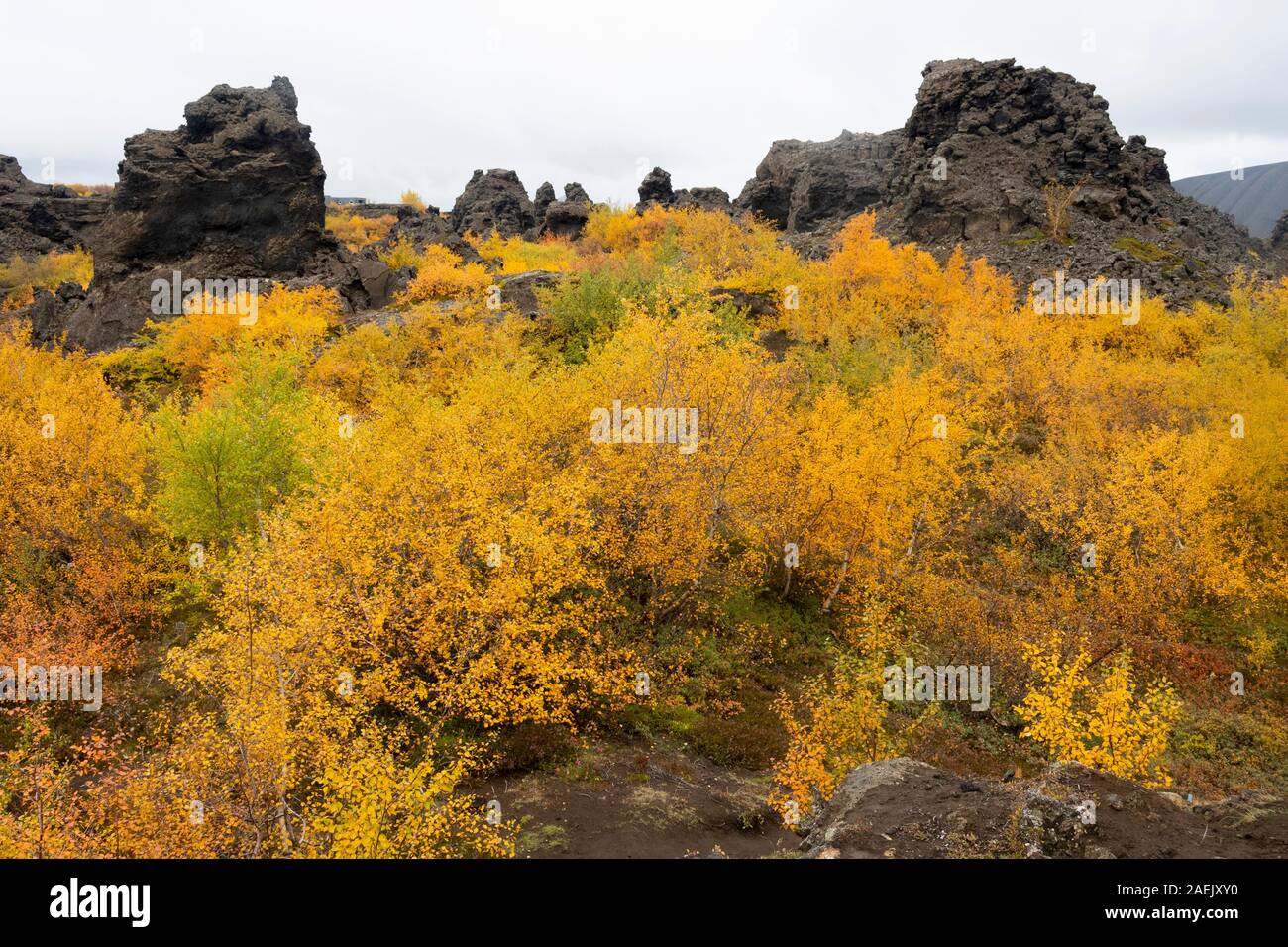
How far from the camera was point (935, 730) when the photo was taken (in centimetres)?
1973

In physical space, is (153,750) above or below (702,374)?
below

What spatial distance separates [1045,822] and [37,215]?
129 meters

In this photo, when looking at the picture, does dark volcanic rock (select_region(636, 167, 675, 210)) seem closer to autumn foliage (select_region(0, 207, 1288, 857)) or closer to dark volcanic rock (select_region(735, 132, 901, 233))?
dark volcanic rock (select_region(735, 132, 901, 233))

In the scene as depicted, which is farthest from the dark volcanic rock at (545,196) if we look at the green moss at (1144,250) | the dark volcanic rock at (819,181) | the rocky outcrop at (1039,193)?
the green moss at (1144,250)

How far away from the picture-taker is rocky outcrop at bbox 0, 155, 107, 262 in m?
87.4

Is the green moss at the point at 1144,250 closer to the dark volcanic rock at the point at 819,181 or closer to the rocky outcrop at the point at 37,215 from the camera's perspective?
the dark volcanic rock at the point at 819,181

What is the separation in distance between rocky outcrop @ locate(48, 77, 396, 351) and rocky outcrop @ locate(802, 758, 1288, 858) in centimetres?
5994

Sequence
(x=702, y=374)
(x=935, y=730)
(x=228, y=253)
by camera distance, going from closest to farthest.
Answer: (x=935, y=730)
(x=702, y=374)
(x=228, y=253)

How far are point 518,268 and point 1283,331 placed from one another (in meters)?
61.7

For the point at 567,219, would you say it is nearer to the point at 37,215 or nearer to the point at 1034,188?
the point at 1034,188

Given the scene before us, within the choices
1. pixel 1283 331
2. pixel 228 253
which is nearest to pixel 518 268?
pixel 228 253

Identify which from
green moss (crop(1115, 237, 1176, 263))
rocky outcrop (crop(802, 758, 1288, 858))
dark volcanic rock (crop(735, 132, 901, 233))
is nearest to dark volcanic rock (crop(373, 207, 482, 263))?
dark volcanic rock (crop(735, 132, 901, 233))

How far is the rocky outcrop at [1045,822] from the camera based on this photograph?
27.4 ft
